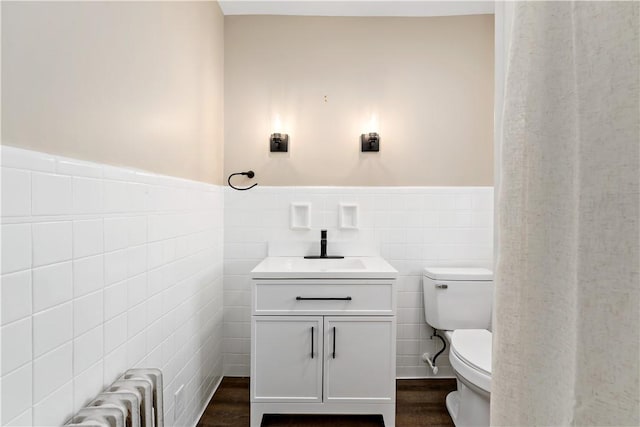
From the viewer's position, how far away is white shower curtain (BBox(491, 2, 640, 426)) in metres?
0.36

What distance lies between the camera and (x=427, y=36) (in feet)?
8.01

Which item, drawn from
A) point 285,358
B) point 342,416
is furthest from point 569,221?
point 342,416

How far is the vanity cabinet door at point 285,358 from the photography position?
182 cm

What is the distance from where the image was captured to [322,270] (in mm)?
1962

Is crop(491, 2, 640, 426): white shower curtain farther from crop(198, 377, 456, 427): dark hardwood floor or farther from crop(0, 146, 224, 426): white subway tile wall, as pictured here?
crop(198, 377, 456, 427): dark hardwood floor

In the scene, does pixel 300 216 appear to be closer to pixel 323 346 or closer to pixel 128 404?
pixel 323 346

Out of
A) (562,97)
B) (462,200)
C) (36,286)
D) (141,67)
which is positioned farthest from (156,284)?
(462,200)

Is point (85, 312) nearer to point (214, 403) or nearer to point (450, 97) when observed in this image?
point (214, 403)

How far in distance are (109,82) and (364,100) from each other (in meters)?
1.67

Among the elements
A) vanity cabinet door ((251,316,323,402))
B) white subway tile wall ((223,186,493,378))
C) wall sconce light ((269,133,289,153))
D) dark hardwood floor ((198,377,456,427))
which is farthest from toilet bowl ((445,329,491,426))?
wall sconce light ((269,133,289,153))

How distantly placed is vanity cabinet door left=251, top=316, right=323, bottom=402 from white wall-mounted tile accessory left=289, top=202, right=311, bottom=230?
0.74 metres

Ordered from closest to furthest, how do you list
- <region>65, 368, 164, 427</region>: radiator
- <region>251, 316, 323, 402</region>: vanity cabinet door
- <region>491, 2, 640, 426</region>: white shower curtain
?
<region>491, 2, 640, 426</region>: white shower curtain, <region>65, 368, 164, 427</region>: radiator, <region>251, 316, 323, 402</region>: vanity cabinet door

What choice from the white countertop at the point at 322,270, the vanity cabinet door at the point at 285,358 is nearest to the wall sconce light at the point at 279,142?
the white countertop at the point at 322,270

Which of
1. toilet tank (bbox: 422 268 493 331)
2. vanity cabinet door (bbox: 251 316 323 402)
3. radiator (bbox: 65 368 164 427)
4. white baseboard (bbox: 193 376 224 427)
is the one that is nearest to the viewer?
radiator (bbox: 65 368 164 427)
